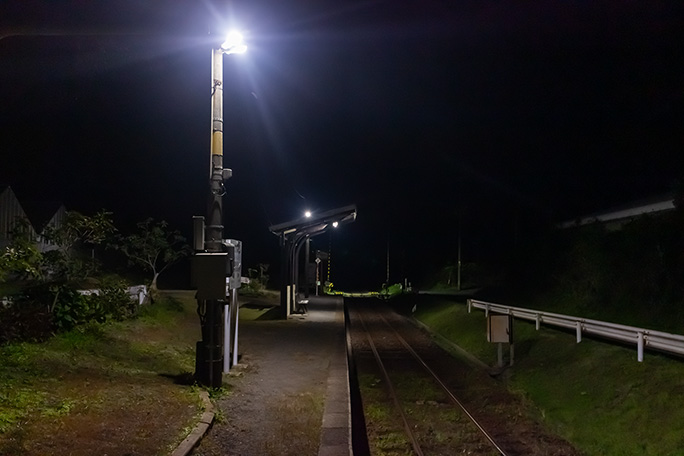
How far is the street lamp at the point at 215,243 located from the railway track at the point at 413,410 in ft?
8.91

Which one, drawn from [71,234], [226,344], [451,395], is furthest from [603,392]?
[71,234]

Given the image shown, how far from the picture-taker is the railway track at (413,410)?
820 cm

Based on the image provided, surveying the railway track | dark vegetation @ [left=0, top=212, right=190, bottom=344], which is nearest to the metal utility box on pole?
the railway track

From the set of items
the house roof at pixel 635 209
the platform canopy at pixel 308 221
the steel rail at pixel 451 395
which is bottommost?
the steel rail at pixel 451 395

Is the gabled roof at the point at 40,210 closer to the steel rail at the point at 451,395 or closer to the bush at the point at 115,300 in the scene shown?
the bush at the point at 115,300

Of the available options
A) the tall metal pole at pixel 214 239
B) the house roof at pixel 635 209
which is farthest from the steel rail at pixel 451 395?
the house roof at pixel 635 209

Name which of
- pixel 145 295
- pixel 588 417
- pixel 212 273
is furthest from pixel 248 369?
pixel 145 295

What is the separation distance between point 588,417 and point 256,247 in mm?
59375

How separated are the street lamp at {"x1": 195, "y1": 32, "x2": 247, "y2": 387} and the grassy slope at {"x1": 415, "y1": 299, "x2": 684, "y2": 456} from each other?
554cm

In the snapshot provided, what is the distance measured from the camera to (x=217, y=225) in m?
8.48

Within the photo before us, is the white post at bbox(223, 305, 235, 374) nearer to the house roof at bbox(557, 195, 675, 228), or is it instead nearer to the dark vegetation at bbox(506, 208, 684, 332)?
the dark vegetation at bbox(506, 208, 684, 332)

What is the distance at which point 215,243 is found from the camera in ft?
27.6

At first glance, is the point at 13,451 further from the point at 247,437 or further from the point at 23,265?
the point at 23,265

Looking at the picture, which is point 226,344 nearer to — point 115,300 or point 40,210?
point 115,300
